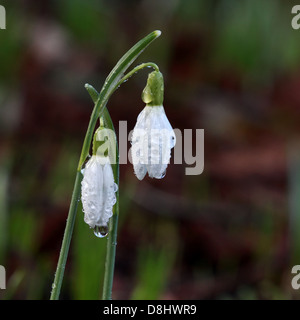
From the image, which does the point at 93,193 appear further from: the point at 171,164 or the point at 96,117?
the point at 171,164

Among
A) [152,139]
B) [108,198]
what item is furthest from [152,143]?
[108,198]

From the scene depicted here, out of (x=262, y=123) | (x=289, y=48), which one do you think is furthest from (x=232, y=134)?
(x=289, y=48)

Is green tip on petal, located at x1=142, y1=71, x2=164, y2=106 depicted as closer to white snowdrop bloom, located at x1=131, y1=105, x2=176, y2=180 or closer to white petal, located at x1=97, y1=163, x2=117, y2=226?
white snowdrop bloom, located at x1=131, y1=105, x2=176, y2=180

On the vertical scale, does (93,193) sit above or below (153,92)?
below

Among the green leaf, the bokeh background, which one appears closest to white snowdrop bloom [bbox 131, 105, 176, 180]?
the green leaf

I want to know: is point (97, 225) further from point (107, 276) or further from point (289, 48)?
point (289, 48)

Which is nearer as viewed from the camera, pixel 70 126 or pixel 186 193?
pixel 186 193

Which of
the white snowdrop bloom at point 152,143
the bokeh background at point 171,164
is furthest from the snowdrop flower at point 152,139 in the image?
the bokeh background at point 171,164
